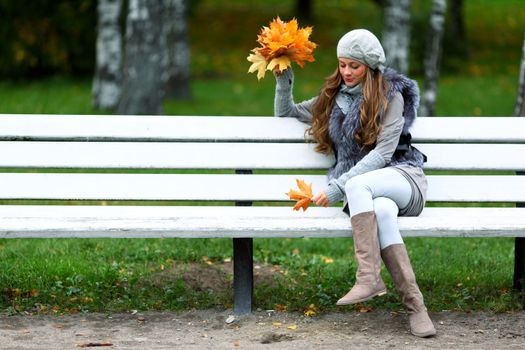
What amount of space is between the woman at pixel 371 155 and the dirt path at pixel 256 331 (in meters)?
0.20

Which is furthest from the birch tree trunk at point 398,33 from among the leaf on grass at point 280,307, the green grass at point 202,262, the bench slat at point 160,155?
the leaf on grass at point 280,307

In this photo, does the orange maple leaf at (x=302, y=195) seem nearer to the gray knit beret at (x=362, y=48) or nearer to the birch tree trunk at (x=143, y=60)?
the gray knit beret at (x=362, y=48)

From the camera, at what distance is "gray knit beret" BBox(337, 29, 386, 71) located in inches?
200

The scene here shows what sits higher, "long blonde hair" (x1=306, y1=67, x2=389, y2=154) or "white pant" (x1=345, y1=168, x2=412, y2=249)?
"long blonde hair" (x1=306, y1=67, x2=389, y2=154)

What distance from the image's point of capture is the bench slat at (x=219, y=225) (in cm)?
484

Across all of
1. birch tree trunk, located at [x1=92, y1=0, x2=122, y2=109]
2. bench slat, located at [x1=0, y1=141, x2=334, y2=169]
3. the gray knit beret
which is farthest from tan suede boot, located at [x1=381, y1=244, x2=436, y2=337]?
birch tree trunk, located at [x1=92, y1=0, x2=122, y2=109]

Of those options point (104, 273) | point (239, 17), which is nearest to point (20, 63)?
point (239, 17)

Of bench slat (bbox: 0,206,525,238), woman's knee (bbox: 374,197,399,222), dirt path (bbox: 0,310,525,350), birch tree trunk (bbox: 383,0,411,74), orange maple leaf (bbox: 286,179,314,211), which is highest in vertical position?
birch tree trunk (bbox: 383,0,411,74)

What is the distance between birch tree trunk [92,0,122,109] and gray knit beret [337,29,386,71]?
30.4 ft

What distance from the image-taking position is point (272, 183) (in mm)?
5461

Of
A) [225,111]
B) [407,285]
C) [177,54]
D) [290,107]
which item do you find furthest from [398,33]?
[407,285]

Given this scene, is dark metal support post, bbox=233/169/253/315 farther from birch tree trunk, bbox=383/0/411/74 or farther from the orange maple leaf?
birch tree trunk, bbox=383/0/411/74

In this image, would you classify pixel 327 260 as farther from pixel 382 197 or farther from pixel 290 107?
pixel 382 197

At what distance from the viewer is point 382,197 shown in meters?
4.95
